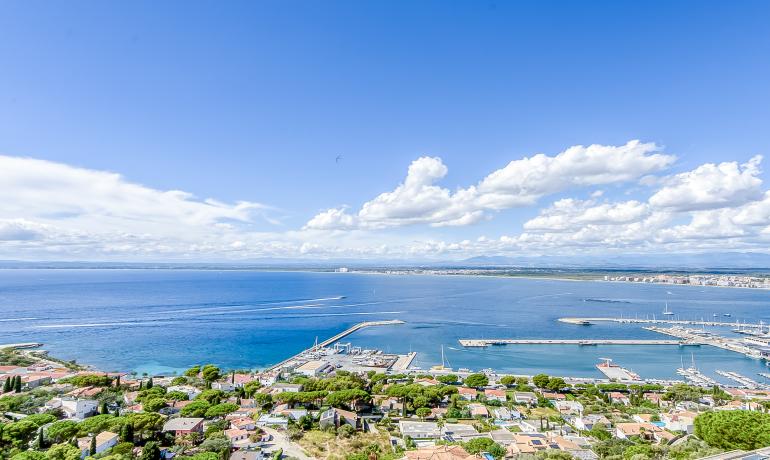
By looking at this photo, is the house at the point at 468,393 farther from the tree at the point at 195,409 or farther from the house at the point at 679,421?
the tree at the point at 195,409

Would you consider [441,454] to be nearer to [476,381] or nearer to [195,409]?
[195,409]

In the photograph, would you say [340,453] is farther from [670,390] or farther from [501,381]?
[670,390]

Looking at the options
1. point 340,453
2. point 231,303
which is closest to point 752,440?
point 340,453

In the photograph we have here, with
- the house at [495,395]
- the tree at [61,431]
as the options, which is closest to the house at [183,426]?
the tree at [61,431]

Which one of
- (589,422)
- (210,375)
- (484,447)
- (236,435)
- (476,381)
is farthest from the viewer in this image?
(476,381)

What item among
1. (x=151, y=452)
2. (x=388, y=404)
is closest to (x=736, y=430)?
(x=388, y=404)

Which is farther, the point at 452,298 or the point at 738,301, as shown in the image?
the point at 452,298
